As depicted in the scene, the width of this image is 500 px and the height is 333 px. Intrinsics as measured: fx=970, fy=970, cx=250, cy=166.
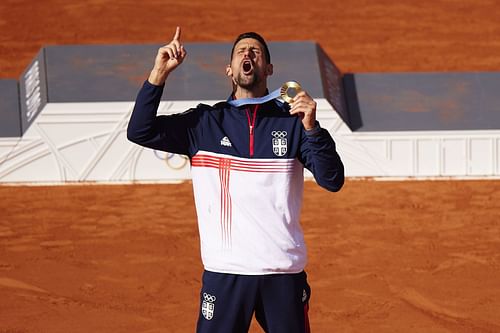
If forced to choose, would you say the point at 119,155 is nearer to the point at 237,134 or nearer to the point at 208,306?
the point at 237,134

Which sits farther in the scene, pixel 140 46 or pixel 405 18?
pixel 405 18

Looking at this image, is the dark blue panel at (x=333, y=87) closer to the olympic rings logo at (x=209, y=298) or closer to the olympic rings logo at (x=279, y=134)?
the olympic rings logo at (x=279, y=134)

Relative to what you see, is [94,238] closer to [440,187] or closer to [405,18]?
[440,187]

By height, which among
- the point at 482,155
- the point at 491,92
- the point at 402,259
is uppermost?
the point at 491,92

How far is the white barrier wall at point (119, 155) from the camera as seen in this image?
14.4 metres

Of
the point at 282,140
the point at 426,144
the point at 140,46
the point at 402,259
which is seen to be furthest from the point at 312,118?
the point at 140,46

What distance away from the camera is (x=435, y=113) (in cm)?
1571

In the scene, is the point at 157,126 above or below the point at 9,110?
below

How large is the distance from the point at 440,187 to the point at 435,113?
1.94 meters

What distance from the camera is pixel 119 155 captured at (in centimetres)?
1446

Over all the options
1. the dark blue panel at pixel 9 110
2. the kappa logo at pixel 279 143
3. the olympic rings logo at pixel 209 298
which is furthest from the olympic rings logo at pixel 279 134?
the dark blue panel at pixel 9 110

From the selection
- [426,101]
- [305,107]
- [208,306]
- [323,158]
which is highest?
[426,101]

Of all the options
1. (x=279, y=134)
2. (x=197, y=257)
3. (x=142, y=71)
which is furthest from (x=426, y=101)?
(x=279, y=134)

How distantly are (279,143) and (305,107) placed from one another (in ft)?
1.14
